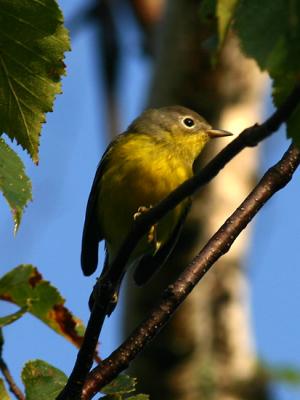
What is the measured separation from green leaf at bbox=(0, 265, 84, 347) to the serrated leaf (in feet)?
1.32

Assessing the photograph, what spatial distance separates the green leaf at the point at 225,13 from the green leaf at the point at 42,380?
125 cm

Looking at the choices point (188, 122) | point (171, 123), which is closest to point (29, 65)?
point (171, 123)

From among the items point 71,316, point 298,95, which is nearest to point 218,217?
point 71,316


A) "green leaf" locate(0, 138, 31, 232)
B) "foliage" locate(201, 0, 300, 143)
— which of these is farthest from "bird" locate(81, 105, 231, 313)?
"foliage" locate(201, 0, 300, 143)

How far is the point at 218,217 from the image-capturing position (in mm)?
8938

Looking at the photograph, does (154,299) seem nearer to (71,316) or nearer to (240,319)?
(240,319)

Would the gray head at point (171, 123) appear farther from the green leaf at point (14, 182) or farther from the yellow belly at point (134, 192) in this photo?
the green leaf at point (14, 182)

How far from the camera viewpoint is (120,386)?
8.64 ft

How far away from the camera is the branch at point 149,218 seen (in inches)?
69.1

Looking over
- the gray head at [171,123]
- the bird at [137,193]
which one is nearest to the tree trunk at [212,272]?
the gray head at [171,123]

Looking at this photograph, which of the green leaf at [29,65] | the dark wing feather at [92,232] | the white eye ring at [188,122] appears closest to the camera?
the green leaf at [29,65]

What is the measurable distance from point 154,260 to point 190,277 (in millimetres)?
2022

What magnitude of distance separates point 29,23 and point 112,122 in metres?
9.44

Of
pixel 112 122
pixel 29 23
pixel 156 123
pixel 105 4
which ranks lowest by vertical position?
pixel 29 23
